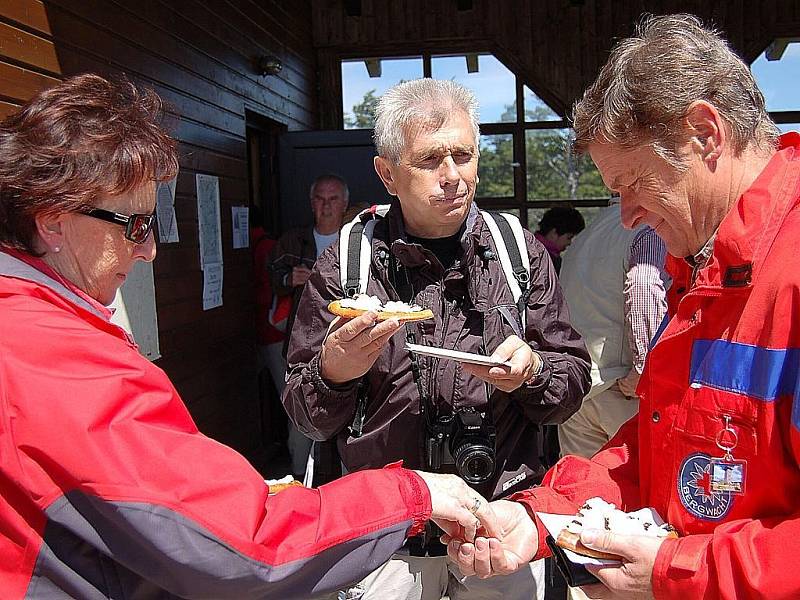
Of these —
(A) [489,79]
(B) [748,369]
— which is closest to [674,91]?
(B) [748,369]

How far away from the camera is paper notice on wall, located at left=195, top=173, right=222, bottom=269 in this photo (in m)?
5.03

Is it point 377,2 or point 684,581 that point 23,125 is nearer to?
point 684,581

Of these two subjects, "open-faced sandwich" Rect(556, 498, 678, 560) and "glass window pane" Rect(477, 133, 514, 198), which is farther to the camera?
"glass window pane" Rect(477, 133, 514, 198)

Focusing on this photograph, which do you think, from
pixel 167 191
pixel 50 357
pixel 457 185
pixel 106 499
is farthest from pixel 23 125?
pixel 167 191

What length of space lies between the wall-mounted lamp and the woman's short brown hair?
5125 mm

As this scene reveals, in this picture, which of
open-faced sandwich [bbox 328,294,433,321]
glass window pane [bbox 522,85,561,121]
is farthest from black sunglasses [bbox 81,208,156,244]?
glass window pane [bbox 522,85,561,121]

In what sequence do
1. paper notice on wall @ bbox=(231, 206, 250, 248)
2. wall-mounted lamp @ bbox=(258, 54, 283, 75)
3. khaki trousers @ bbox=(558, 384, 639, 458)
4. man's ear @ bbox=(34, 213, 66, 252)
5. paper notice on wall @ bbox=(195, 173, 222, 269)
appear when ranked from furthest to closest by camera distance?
wall-mounted lamp @ bbox=(258, 54, 283, 75) < paper notice on wall @ bbox=(231, 206, 250, 248) < paper notice on wall @ bbox=(195, 173, 222, 269) < khaki trousers @ bbox=(558, 384, 639, 458) < man's ear @ bbox=(34, 213, 66, 252)

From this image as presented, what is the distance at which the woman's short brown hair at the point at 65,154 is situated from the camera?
1415 millimetres

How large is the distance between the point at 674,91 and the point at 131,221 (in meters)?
1.07

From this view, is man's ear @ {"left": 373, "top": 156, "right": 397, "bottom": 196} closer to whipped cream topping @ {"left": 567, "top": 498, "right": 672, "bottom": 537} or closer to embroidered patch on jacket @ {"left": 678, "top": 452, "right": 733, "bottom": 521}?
whipped cream topping @ {"left": 567, "top": 498, "right": 672, "bottom": 537}

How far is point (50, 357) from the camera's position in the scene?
124 cm

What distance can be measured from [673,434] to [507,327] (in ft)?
2.59

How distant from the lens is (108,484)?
1.22 m

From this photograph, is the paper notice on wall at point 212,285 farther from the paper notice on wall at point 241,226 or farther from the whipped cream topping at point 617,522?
the whipped cream topping at point 617,522
